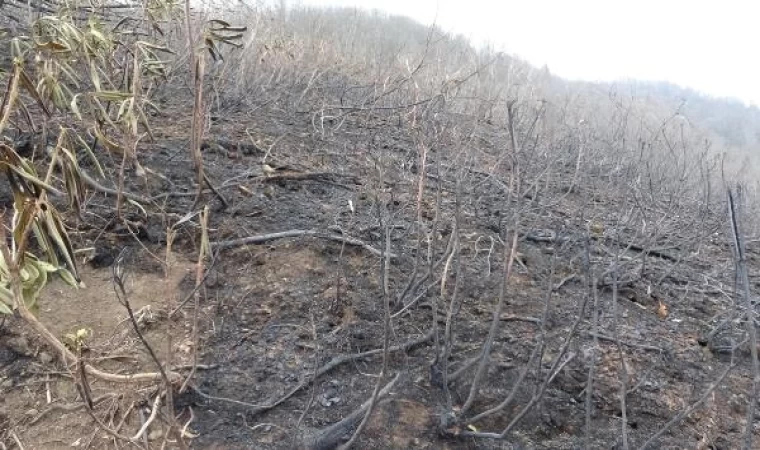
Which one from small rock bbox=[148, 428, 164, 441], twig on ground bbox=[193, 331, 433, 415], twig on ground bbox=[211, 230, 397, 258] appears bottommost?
small rock bbox=[148, 428, 164, 441]

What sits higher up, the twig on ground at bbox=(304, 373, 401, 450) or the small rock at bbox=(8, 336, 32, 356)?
the twig on ground at bbox=(304, 373, 401, 450)

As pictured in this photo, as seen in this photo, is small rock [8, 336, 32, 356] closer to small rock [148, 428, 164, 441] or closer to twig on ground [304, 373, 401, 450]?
small rock [148, 428, 164, 441]

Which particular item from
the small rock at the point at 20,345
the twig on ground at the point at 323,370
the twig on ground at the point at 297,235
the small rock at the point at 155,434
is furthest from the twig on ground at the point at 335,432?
the small rock at the point at 20,345

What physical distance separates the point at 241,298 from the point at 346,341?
43 centimetres

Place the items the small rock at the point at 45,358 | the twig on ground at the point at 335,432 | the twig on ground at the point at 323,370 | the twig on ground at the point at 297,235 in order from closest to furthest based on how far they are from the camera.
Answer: the twig on ground at the point at 335,432 < the twig on ground at the point at 323,370 < the small rock at the point at 45,358 < the twig on ground at the point at 297,235

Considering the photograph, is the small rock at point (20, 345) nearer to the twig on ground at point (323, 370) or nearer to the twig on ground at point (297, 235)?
the twig on ground at point (323, 370)

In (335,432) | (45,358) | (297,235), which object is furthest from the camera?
(297,235)

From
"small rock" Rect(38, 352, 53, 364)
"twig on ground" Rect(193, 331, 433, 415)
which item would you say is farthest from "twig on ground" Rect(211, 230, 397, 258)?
"small rock" Rect(38, 352, 53, 364)

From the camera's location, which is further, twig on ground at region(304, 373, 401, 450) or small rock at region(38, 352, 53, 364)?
small rock at region(38, 352, 53, 364)

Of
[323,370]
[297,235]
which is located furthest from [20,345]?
[297,235]

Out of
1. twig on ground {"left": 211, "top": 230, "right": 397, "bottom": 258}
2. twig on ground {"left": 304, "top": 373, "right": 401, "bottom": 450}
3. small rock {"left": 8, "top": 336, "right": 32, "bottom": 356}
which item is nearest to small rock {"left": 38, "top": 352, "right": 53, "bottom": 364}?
small rock {"left": 8, "top": 336, "right": 32, "bottom": 356}

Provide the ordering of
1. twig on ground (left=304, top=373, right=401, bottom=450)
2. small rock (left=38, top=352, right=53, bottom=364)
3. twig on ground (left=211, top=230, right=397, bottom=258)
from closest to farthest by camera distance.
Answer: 1. twig on ground (left=304, top=373, right=401, bottom=450)
2. small rock (left=38, top=352, right=53, bottom=364)
3. twig on ground (left=211, top=230, right=397, bottom=258)

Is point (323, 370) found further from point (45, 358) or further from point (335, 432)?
point (45, 358)

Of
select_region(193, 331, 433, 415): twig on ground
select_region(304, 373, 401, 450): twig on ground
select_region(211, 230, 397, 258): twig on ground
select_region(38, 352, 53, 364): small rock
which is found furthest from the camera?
select_region(211, 230, 397, 258): twig on ground
